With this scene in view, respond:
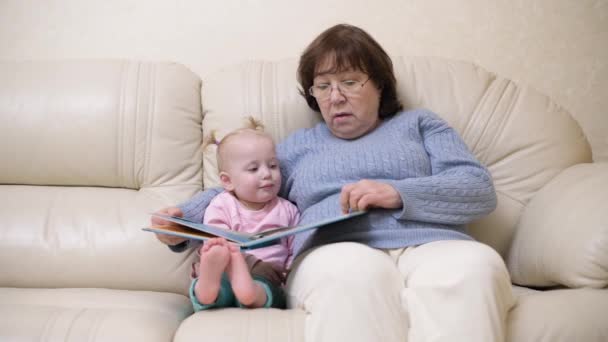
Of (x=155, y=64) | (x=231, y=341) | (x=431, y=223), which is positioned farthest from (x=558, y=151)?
(x=155, y=64)

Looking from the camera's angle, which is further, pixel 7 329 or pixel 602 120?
pixel 602 120

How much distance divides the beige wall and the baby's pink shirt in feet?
2.12

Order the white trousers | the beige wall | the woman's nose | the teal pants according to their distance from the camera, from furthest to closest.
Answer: the beige wall → the woman's nose → the teal pants → the white trousers

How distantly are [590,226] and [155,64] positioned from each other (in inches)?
51.3

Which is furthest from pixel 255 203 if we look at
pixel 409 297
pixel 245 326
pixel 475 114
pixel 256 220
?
pixel 475 114

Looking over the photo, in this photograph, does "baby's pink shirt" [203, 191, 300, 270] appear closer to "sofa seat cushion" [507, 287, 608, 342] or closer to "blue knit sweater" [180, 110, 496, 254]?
"blue knit sweater" [180, 110, 496, 254]

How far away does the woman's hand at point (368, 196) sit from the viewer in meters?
1.19

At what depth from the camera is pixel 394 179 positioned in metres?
1.36

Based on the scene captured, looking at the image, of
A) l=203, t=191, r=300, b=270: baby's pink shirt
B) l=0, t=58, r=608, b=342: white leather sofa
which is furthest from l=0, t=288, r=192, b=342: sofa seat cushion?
l=203, t=191, r=300, b=270: baby's pink shirt

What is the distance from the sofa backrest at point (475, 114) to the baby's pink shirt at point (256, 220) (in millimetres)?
201

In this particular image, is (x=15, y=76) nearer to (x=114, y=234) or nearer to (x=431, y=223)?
Answer: (x=114, y=234)

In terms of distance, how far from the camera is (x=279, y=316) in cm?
109

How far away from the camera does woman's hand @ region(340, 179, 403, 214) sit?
1193 mm

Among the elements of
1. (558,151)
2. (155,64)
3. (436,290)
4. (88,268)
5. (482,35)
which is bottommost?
(88,268)
